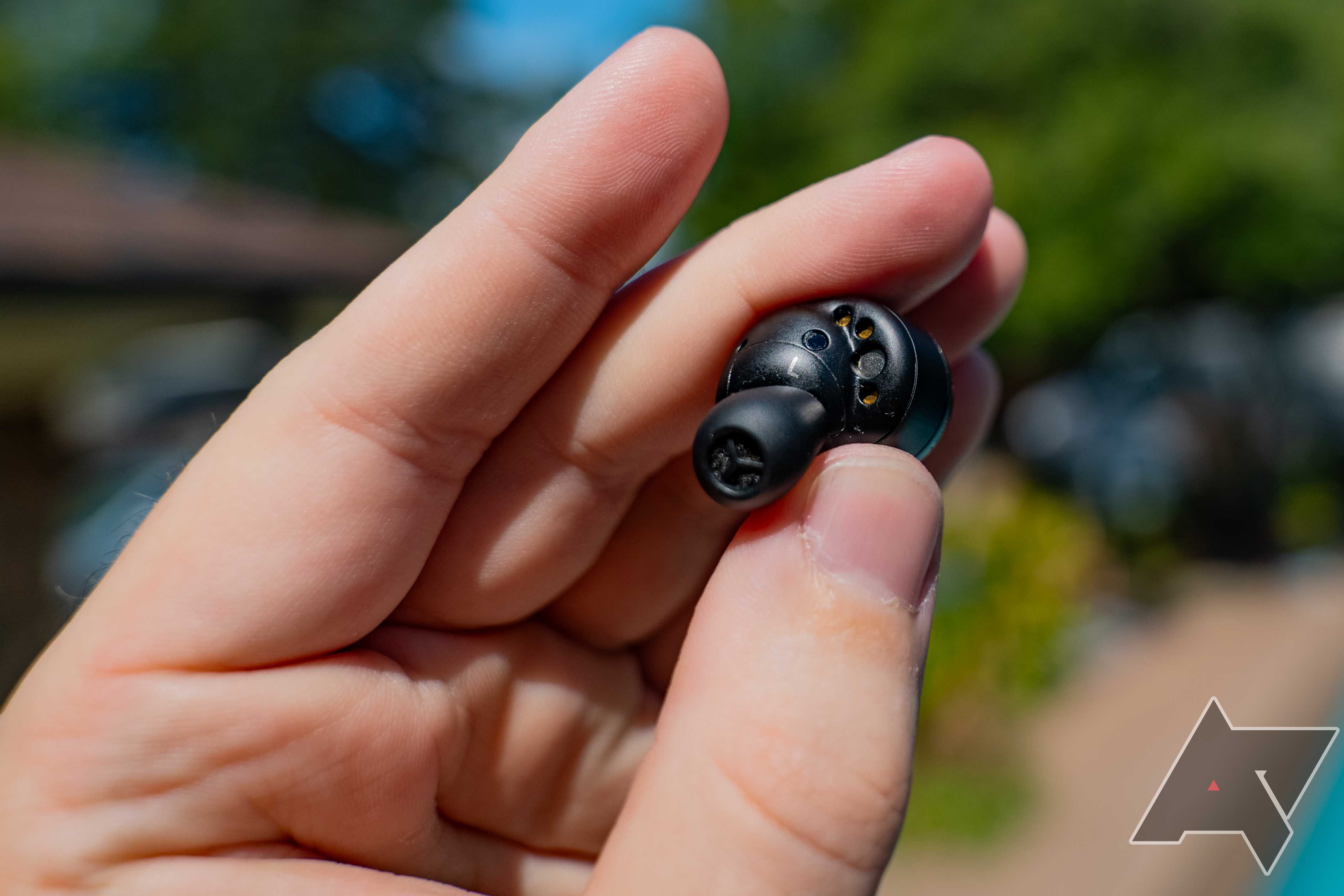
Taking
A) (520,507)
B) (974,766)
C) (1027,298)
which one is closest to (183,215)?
(1027,298)

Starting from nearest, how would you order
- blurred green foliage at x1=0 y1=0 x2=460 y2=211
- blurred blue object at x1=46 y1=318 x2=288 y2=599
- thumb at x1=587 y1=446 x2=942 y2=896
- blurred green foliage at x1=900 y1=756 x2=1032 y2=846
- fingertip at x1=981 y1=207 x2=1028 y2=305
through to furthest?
thumb at x1=587 y1=446 x2=942 y2=896 < fingertip at x1=981 y1=207 x2=1028 y2=305 < blurred green foliage at x1=900 y1=756 x2=1032 y2=846 < blurred blue object at x1=46 y1=318 x2=288 y2=599 < blurred green foliage at x1=0 y1=0 x2=460 y2=211

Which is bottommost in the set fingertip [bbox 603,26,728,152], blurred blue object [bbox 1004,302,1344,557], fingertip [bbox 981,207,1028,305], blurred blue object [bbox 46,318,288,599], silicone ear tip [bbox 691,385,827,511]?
blurred blue object [bbox 46,318,288,599]

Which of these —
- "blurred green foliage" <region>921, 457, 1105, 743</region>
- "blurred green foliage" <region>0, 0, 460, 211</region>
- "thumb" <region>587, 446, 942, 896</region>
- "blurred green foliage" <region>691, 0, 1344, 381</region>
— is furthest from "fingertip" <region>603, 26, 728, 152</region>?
"blurred green foliage" <region>0, 0, 460, 211</region>

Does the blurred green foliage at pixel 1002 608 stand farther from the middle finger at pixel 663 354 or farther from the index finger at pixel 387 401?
the index finger at pixel 387 401

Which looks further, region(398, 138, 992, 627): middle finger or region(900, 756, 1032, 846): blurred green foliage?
region(900, 756, 1032, 846): blurred green foliage

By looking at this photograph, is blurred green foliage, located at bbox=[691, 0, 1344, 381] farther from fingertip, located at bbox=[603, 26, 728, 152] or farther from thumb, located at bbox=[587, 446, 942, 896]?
thumb, located at bbox=[587, 446, 942, 896]

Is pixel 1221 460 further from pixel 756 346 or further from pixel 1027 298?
pixel 756 346

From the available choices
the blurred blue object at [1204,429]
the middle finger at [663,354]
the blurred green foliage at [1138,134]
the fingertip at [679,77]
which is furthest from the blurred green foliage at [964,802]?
the blurred blue object at [1204,429]
